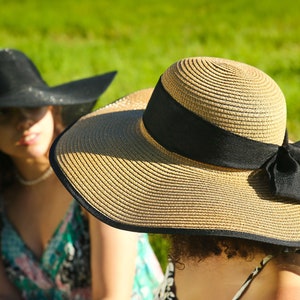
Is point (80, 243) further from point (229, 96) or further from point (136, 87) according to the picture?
point (136, 87)

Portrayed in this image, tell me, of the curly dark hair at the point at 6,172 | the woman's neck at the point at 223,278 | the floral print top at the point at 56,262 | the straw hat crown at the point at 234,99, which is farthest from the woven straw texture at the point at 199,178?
the curly dark hair at the point at 6,172

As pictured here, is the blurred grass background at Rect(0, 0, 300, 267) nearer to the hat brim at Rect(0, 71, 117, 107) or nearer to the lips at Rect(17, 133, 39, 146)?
the hat brim at Rect(0, 71, 117, 107)

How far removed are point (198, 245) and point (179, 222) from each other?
0.40 feet

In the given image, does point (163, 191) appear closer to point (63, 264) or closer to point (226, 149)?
point (226, 149)

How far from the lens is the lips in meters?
2.74

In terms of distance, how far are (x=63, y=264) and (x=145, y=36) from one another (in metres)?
6.30

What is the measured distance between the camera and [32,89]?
9.25 ft

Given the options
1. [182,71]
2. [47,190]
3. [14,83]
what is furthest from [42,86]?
[182,71]

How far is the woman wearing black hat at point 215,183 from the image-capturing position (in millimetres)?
1803

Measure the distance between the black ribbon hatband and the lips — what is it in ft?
2.98

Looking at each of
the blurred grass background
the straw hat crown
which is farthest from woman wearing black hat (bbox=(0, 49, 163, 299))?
the blurred grass background

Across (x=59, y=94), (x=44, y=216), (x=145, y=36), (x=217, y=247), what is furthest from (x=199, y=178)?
A: (x=145, y=36)

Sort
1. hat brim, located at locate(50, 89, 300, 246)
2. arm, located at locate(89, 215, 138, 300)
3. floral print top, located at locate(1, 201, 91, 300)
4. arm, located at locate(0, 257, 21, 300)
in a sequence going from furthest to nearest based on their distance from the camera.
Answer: arm, located at locate(0, 257, 21, 300) → floral print top, located at locate(1, 201, 91, 300) → arm, located at locate(89, 215, 138, 300) → hat brim, located at locate(50, 89, 300, 246)

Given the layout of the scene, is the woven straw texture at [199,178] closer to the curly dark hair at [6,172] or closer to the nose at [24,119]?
the nose at [24,119]
